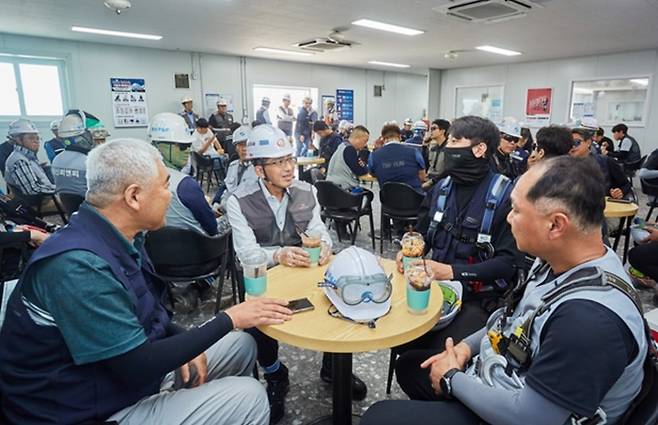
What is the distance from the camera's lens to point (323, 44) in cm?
776

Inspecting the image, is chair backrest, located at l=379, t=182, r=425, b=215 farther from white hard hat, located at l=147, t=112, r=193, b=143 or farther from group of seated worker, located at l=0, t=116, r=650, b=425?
group of seated worker, located at l=0, t=116, r=650, b=425

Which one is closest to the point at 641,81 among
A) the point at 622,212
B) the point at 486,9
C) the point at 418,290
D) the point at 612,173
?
the point at 486,9

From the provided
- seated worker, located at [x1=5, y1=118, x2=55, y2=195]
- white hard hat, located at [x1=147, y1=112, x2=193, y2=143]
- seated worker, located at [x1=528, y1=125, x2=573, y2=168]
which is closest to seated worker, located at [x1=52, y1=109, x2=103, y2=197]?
seated worker, located at [x1=5, y1=118, x2=55, y2=195]

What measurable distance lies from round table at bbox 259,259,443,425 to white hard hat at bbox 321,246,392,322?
0.12ft

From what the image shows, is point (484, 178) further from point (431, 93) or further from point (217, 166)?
point (431, 93)

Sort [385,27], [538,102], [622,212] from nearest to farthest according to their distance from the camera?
[622,212] < [385,27] < [538,102]

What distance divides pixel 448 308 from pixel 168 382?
1.14m

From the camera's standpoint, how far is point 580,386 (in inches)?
34.1

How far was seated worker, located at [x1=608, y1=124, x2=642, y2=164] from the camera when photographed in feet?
23.5

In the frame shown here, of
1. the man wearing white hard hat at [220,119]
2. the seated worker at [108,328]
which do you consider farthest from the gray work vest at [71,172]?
the man wearing white hard hat at [220,119]

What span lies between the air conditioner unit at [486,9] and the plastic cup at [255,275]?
4720 millimetres

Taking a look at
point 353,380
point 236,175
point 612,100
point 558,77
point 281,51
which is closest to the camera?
point 353,380

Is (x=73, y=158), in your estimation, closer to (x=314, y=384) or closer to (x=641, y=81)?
(x=314, y=384)

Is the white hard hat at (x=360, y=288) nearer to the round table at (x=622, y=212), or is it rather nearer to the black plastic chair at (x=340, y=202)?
the round table at (x=622, y=212)
